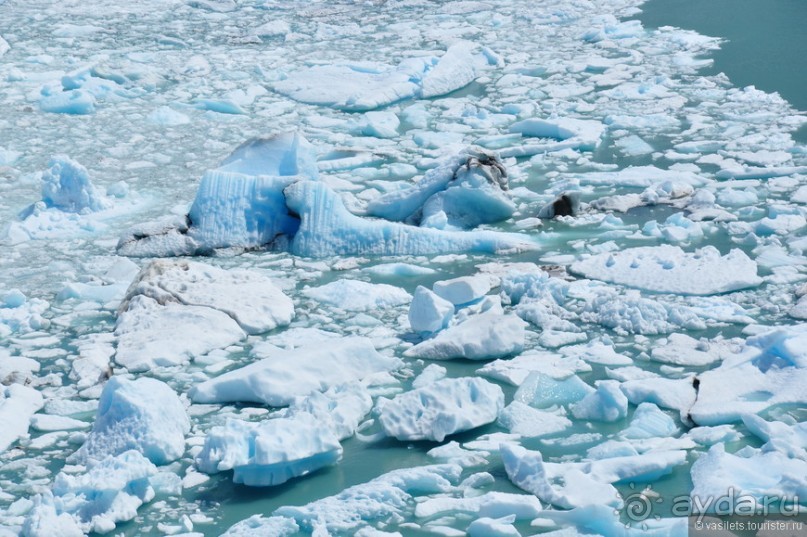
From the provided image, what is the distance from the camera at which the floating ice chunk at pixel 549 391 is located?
308 cm

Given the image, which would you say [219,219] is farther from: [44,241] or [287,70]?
[287,70]

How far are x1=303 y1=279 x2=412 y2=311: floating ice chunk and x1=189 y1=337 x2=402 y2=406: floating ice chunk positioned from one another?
499mm

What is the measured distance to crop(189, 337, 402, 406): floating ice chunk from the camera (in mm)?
3156

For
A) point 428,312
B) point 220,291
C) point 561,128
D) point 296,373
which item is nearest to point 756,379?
point 428,312

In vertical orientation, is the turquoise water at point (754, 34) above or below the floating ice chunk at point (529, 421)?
above

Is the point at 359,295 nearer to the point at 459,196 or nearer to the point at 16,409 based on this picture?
the point at 459,196

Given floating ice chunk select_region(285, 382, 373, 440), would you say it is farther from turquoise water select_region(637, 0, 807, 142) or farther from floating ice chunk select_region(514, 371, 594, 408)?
turquoise water select_region(637, 0, 807, 142)

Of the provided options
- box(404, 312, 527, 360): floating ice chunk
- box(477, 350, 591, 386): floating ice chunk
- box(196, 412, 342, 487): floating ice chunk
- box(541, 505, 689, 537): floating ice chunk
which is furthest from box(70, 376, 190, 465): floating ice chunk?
box(541, 505, 689, 537): floating ice chunk

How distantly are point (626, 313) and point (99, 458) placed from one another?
6.09ft

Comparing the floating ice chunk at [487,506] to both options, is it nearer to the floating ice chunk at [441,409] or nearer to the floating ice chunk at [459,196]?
the floating ice chunk at [441,409]

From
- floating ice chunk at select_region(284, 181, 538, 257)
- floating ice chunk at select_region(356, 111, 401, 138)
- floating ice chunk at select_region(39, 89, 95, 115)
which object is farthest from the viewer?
floating ice chunk at select_region(39, 89, 95, 115)

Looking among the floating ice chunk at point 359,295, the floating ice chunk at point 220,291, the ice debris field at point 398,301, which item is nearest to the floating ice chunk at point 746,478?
the ice debris field at point 398,301

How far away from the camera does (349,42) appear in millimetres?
8680

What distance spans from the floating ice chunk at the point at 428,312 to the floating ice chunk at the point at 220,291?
504 mm
